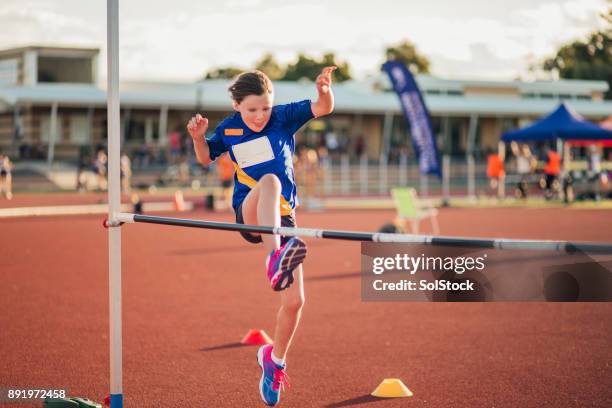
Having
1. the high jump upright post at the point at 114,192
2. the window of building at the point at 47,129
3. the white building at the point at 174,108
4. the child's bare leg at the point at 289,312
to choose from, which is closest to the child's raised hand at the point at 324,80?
the child's bare leg at the point at 289,312

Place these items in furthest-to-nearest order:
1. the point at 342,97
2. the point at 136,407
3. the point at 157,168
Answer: the point at 342,97
the point at 157,168
the point at 136,407

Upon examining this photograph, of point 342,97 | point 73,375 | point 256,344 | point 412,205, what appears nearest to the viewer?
point 73,375

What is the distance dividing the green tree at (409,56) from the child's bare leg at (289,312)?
76.4 metres

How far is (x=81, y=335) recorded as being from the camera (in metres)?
7.72

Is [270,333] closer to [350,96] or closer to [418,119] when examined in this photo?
[418,119]

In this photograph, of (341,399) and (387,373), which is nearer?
(341,399)

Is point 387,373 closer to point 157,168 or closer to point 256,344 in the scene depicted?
point 256,344

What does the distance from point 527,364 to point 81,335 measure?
3797mm

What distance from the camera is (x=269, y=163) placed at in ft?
15.3

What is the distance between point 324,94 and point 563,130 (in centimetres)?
2381

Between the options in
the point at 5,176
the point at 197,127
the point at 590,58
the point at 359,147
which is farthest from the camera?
the point at 590,58

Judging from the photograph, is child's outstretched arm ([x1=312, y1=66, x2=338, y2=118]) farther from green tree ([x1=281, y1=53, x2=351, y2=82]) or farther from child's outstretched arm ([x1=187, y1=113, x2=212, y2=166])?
green tree ([x1=281, y1=53, x2=351, y2=82])

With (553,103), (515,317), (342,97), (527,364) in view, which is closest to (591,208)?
(515,317)

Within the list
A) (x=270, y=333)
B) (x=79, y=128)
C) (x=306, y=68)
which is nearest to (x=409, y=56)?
(x=306, y=68)
